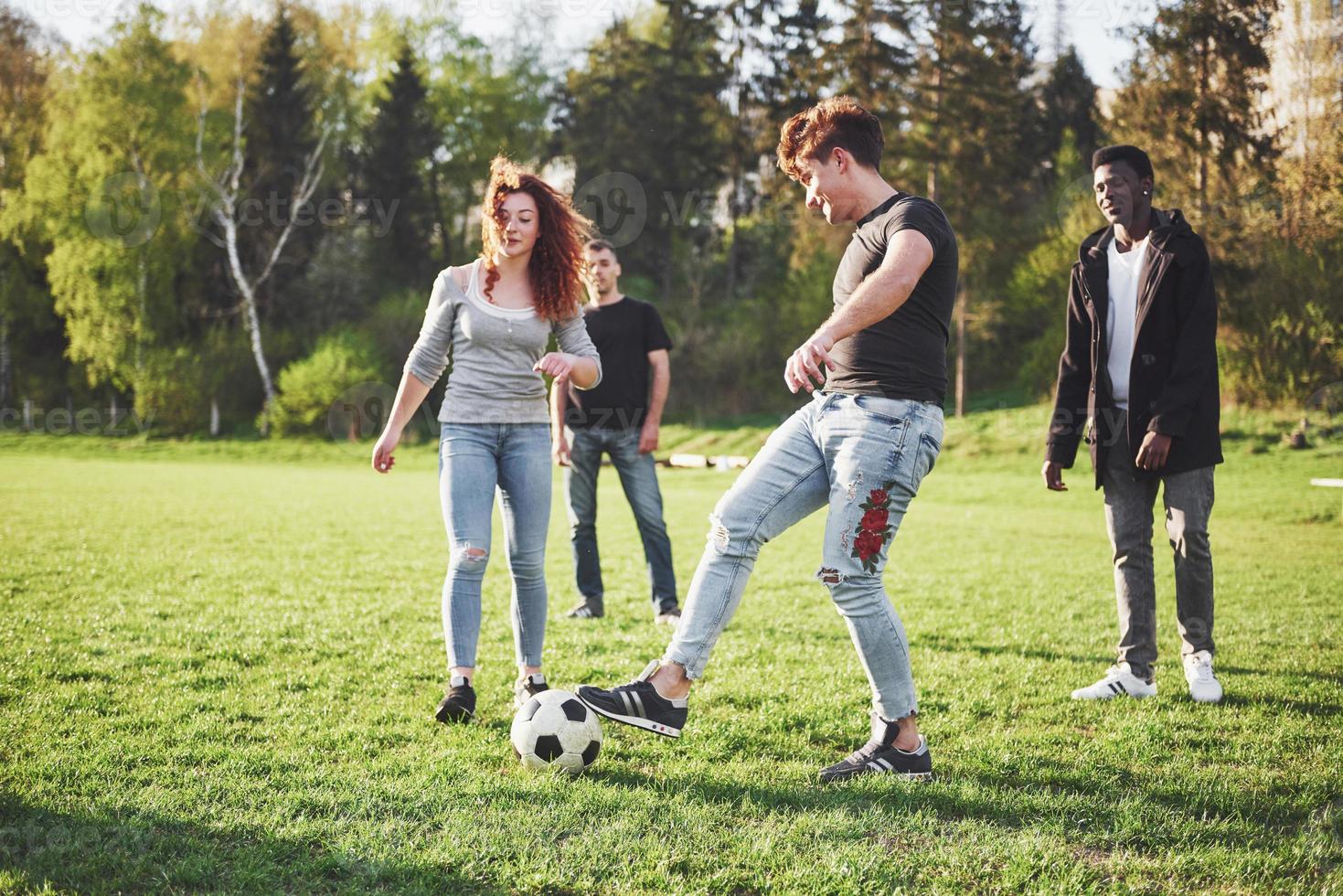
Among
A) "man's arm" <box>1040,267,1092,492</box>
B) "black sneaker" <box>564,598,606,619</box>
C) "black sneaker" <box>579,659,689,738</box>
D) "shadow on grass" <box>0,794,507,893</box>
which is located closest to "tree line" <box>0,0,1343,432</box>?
"man's arm" <box>1040,267,1092,492</box>

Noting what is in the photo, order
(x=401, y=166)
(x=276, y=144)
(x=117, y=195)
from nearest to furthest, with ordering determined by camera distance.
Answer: (x=117, y=195)
(x=276, y=144)
(x=401, y=166)

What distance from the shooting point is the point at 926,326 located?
3.53 m

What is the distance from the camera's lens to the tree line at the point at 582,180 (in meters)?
23.7

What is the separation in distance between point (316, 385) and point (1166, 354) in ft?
101

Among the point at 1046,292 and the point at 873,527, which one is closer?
the point at 873,527

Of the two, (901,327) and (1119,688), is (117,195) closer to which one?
(901,327)

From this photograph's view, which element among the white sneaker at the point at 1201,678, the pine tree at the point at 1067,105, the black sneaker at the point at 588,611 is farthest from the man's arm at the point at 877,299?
the pine tree at the point at 1067,105

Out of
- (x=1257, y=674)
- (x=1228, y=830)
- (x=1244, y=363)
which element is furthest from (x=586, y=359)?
(x=1244, y=363)

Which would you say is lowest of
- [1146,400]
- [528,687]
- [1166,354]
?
[528,687]

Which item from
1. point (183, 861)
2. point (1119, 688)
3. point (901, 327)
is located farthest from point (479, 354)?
point (1119, 688)

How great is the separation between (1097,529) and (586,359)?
10.8 metres

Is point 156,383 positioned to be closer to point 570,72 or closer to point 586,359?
point 570,72

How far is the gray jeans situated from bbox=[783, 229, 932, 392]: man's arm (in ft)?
7.21

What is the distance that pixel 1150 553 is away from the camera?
503cm
